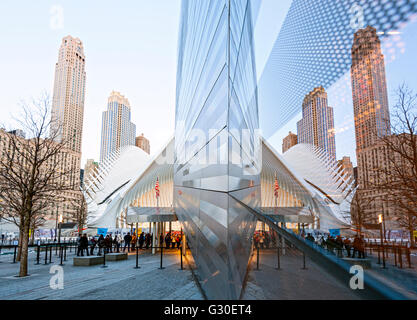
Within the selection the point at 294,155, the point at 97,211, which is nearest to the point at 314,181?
the point at 294,155

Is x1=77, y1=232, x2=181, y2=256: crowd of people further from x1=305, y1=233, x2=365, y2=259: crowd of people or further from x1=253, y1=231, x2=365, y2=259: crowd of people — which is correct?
x1=305, y1=233, x2=365, y2=259: crowd of people

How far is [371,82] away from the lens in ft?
8.23

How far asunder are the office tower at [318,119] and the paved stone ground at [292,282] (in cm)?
176

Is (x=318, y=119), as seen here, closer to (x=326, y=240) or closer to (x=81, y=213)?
(x=326, y=240)

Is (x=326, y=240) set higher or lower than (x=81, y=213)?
higher

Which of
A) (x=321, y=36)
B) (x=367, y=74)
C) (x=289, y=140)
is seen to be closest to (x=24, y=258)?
(x=289, y=140)

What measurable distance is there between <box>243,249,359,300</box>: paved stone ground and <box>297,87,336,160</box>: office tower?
5.79ft

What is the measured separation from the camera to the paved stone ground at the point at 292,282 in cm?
127

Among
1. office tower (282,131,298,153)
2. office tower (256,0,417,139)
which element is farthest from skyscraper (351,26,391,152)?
office tower (282,131,298,153)

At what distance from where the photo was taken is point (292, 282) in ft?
5.32

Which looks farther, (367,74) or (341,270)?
(367,74)

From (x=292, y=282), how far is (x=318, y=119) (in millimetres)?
2845

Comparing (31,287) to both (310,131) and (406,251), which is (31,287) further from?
(406,251)

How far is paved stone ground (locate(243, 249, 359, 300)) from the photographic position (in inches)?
49.9
